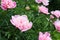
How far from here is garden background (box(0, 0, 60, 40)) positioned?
2.42 metres

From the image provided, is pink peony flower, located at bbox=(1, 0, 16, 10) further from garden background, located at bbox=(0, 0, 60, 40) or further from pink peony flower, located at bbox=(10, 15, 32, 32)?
pink peony flower, located at bbox=(10, 15, 32, 32)

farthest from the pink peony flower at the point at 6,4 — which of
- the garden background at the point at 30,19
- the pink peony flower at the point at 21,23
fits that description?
the pink peony flower at the point at 21,23

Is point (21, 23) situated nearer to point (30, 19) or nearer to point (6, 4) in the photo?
point (6, 4)

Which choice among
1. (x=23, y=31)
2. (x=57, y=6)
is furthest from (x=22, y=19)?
(x=57, y=6)

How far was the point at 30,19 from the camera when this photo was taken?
279 centimetres

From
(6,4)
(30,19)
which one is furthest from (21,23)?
(30,19)

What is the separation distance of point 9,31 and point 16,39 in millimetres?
108

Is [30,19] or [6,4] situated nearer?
Result: [6,4]

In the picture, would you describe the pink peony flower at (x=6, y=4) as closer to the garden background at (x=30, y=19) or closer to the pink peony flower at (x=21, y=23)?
the garden background at (x=30, y=19)

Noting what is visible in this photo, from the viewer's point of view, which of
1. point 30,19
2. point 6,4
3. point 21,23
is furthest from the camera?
point 30,19

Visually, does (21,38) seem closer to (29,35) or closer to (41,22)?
(29,35)

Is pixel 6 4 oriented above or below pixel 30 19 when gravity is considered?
above

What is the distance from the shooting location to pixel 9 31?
2.44m

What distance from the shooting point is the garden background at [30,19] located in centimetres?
242
